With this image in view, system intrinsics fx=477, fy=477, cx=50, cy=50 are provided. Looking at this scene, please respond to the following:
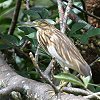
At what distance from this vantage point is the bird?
5.99 feet

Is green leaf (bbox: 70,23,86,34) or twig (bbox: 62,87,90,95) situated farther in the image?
green leaf (bbox: 70,23,86,34)

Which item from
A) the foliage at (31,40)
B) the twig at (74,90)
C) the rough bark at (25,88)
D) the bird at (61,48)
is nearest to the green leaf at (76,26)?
the foliage at (31,40)

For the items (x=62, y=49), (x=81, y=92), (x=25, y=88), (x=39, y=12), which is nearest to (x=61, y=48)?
(x=62, y=49)

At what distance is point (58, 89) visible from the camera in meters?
1.56

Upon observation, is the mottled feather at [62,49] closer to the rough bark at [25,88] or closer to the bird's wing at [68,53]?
the bird's wing at [68,53]

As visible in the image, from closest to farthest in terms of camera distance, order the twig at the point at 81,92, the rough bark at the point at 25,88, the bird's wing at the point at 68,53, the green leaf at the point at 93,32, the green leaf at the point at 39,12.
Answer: the twig at the point at 81,92 → the rough bark at the point at 25,88 → the bird's wing at the point at 68,53 → the green leaf at the point at 93,32 → the green leaf at the point at 39,12

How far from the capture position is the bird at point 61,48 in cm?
183

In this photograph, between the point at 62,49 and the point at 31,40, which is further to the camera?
the point at 31,40

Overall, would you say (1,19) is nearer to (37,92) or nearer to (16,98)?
(16,98)

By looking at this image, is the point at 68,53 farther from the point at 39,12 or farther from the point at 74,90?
the point at 39,12

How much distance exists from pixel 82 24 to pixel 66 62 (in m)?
0.41

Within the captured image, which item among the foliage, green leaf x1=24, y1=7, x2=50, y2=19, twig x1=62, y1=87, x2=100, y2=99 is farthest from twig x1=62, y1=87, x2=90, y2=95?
green leaf x1=24, y1=7, x2=50, y2=19

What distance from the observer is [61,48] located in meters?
1.91

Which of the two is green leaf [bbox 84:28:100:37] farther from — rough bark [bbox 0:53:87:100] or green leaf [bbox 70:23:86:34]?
rough bark [bbox 0:53:87:100]
